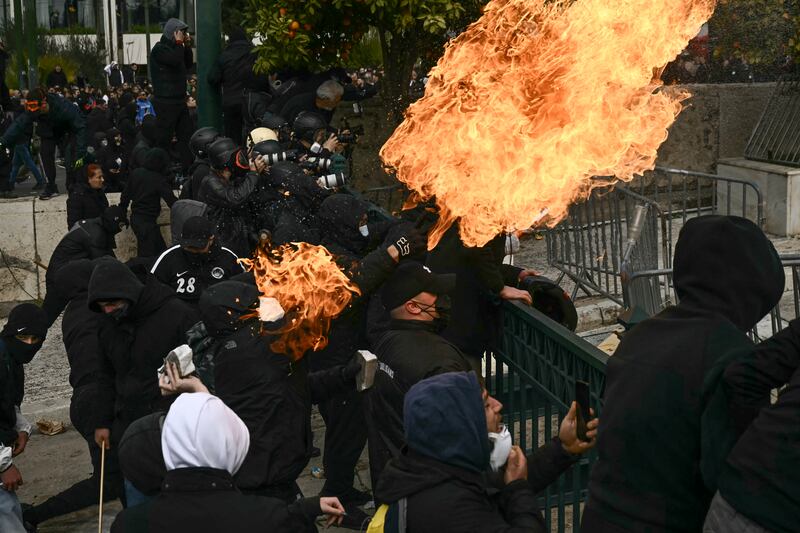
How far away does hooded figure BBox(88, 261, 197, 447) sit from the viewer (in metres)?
5.86

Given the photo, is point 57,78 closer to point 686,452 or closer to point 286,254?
point 286,254

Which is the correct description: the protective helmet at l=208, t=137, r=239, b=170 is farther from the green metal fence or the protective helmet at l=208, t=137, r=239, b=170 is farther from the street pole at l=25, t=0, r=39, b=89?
the street pole at l=25, t=0, r=39, b=89

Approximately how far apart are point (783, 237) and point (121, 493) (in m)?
8.12

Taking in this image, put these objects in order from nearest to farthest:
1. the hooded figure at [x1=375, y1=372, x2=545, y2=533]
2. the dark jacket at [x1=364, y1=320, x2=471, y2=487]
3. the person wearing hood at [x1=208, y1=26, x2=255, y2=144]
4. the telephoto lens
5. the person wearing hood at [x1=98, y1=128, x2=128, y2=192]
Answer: the hooded figure at [x1=375, y1=372, x2=545, y2=533] → the dark jacket at [x1=364, y1=320, x2=471, y2=487] → the telephoto lens → the person wearing hood at [x1=208, y1=26, x2=255, y2=144] → the person wearing hood at [x1=98, y1=128, x2=128, y2=192]

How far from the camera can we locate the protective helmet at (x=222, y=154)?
8727 mm

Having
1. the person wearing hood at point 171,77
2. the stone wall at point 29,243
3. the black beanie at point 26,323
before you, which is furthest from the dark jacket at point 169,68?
the black beanie at point 26,323

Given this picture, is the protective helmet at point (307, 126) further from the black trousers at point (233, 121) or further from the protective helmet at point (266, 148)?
the black trousers at point (233, 121)

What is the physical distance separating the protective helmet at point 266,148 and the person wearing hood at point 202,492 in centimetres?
499

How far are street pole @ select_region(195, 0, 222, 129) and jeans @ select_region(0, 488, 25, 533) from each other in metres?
5.20

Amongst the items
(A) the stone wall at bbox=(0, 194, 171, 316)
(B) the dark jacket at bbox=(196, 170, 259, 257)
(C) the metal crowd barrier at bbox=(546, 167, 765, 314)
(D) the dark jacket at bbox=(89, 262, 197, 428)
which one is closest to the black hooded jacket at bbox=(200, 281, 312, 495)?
(D) the dark jacket at bbox=(89, 262, 197, 428)

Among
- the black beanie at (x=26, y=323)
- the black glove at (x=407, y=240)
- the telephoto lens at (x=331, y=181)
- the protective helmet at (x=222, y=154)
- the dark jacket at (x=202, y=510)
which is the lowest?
the dark jacket at (x=202, y=510)

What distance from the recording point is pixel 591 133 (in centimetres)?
678

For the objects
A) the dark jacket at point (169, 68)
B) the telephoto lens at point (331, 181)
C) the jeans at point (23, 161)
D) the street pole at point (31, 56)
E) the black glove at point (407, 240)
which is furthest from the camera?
the street pole at point (31, 56)

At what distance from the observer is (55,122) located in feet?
50.0
